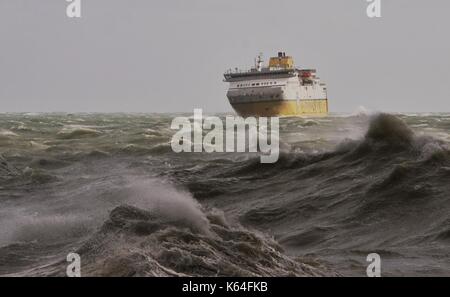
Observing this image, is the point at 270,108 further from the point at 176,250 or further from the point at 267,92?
the point at 176,250

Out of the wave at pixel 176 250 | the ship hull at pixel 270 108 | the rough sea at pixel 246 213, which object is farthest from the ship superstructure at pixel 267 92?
the wave at pixel 176 250

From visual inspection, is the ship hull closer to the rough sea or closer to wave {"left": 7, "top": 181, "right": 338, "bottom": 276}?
the rough sea

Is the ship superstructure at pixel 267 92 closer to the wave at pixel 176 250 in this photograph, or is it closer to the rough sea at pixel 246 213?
the rough sea at pixel 246 213

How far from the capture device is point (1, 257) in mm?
8547

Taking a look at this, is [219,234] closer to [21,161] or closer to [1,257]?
[1,257]

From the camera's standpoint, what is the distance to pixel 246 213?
11.9 metres

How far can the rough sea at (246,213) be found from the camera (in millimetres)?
7305

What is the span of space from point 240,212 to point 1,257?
4766 mm

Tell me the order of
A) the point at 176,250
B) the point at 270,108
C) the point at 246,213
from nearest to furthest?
1. the point at 176,250
2. the point at 246,213
3. the point at 270,108

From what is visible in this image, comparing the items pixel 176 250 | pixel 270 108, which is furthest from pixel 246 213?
pixel 270 108

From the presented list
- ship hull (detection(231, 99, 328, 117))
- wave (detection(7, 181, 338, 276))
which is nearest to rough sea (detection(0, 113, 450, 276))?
wave (detection(7, 181, 338, 276))

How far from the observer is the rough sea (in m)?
7.30

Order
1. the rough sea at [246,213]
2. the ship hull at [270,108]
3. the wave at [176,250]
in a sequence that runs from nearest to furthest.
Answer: the wave at [176,250]
the rough sea at [246,213]
the ship hull at [270,108]
